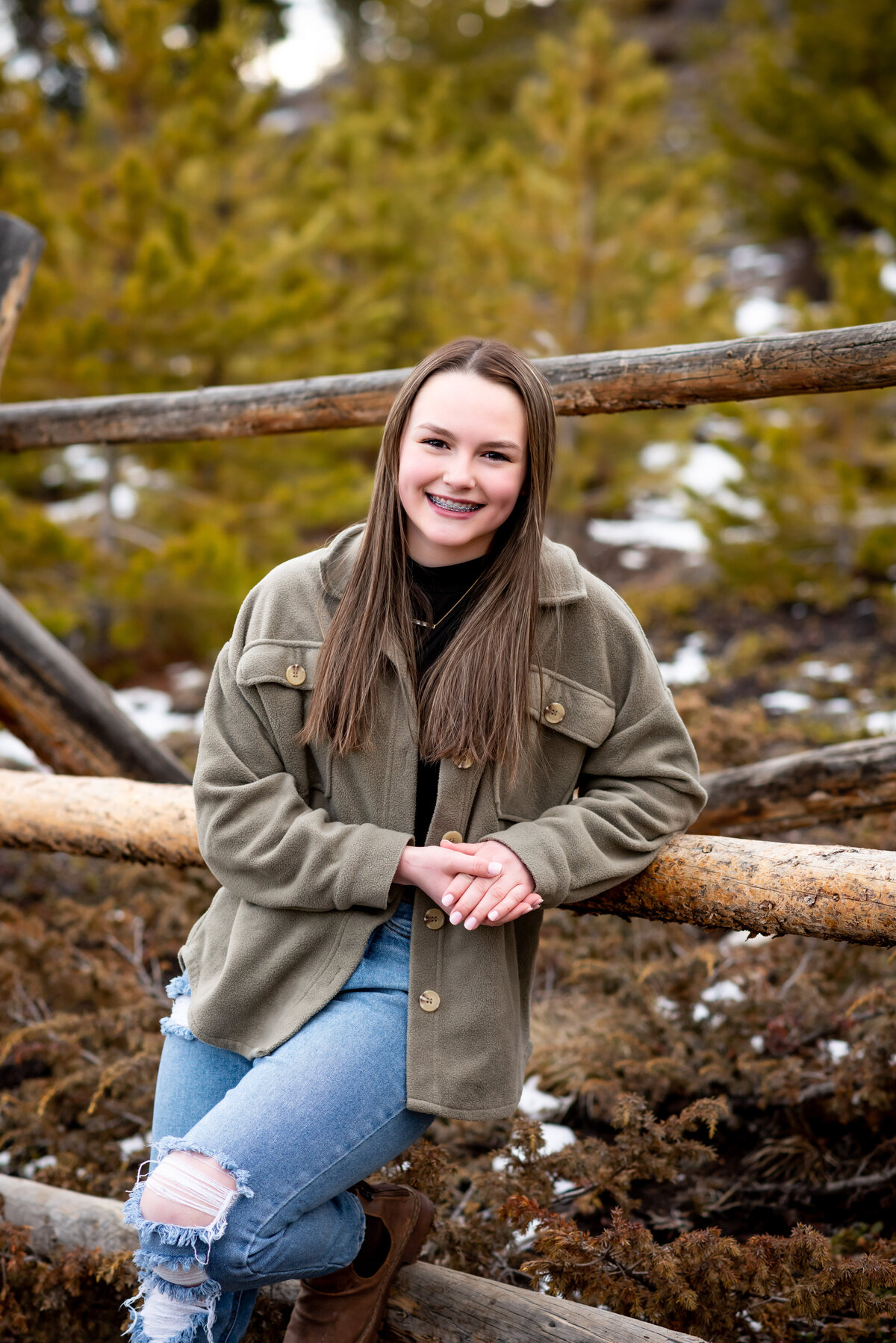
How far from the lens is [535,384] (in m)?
1.96

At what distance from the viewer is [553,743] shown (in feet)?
6.55

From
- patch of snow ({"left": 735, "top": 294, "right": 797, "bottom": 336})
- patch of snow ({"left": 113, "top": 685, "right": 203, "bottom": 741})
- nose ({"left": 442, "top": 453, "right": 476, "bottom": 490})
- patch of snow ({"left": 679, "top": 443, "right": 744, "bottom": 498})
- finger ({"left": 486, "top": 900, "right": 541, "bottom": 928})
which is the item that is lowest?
patch of snow ({"left": 735, "top": 294, "right": 797, "bottom": 336})

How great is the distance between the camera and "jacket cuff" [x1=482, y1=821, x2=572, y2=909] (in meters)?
1.81

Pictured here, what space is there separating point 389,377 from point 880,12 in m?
10.6

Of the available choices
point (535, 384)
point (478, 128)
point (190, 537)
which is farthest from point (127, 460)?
point (478, 128)

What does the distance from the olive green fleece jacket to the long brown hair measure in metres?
0.04

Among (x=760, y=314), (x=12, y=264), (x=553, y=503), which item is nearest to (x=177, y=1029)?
(x=12, y=264)

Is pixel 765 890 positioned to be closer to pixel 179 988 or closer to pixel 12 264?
pixel 179 988

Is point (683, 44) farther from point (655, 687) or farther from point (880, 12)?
point (655, 687)

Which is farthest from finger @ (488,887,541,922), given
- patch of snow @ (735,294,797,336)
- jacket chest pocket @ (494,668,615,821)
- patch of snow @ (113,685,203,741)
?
patch of snow @ (735,294,797,336)

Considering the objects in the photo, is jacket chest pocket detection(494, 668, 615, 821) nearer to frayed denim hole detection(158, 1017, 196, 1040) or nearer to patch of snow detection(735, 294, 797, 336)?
frayed denim hole detection(158, 1017, 196, 1040)

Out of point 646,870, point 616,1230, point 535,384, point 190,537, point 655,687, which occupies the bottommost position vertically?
point 190,537

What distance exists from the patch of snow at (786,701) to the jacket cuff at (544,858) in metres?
4.50

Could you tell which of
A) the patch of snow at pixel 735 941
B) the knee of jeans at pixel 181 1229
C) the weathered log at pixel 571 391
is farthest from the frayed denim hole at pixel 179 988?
the patch of snow at pixel 735 941
